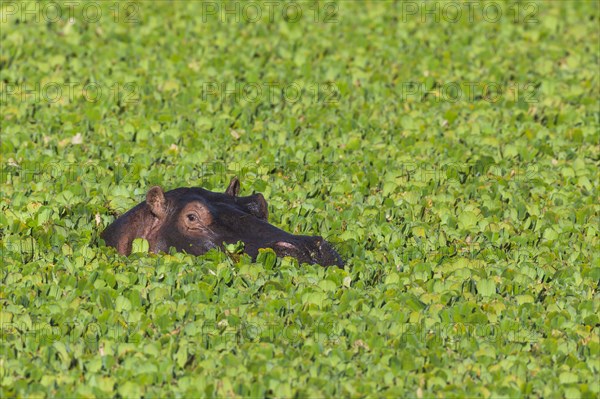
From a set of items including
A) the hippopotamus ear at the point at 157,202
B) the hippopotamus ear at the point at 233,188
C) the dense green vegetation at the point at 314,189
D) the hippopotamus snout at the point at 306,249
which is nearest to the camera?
the dense green vegetation at the point at 314,189

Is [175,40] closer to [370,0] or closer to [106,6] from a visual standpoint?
[106,6]

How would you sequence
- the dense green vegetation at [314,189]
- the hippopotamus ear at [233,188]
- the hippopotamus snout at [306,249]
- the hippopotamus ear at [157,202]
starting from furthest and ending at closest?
the hippopotamus ear at [233,188]
the hippopotamus ear at [157,202]
the hippopotamus snout at [306,249]
the dense green vegetation at [314,189]

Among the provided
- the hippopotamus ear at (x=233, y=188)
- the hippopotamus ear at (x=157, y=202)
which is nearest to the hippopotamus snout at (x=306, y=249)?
the hippopotamus ear at (x=233, y=188)

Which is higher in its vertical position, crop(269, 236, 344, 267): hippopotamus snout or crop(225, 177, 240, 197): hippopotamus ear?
crop(225, 177, 240, 197): hippopotamus ear

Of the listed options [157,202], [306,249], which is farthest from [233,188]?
[306,249]

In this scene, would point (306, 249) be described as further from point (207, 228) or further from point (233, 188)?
point (233, 188)

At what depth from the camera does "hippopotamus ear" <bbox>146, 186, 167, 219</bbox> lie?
408 inches

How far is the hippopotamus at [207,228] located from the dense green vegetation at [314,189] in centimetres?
18

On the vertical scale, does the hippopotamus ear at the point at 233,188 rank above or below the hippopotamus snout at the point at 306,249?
above

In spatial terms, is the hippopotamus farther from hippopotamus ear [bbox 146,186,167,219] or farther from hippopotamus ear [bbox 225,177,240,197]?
hippopotamus ear [bbox 225,177,240,197]

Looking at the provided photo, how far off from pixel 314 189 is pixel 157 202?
217cm

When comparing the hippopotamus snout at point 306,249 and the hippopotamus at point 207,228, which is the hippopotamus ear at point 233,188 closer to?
the hippopotamus at point 207,228

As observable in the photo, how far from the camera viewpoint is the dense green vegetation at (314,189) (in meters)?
8.70

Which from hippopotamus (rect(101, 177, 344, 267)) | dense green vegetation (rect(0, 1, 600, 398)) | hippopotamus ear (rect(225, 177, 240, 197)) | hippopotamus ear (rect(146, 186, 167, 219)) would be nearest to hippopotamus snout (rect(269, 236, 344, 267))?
hippopotamus (rect(101, 177, 344, 267))
